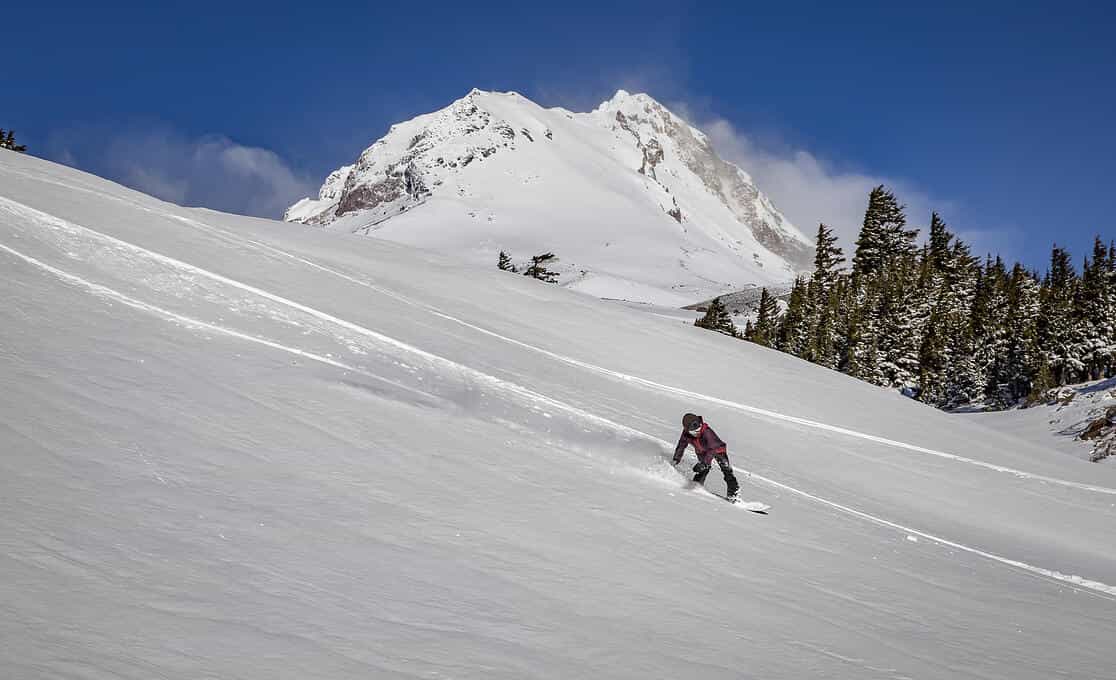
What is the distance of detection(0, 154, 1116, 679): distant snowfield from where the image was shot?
157 inches

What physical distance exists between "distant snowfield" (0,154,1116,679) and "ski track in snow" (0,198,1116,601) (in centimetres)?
9

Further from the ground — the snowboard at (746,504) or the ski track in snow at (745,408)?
the ski track in snow at (745,408)

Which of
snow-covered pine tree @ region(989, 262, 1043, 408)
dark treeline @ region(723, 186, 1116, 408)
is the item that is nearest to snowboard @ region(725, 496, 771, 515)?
dark treeline @ region(723, 186, 1116, 408)

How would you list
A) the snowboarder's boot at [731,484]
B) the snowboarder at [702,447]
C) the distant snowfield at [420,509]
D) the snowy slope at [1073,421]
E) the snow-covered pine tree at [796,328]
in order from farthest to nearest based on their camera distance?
the snow-covered pine tree at [796,328], the snowy slope at [1073,421], the snowboarder at [702,447], the snowboarder's boot at [731,484], the distant snowfield at [420,509]

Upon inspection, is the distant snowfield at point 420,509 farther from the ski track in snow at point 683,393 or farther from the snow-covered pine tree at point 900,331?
the snow-covered pine tree at point 900,331

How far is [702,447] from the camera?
1050cm

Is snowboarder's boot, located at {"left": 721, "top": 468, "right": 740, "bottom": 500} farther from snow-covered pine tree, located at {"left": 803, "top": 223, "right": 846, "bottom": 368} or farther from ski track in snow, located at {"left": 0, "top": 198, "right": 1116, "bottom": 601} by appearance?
snow-covered pine tree, located at {"left": 803, "top": 223, "right": 846, "bottom": 368}

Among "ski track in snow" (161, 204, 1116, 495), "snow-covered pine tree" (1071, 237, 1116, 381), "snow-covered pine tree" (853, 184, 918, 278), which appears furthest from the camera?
"snow-covered pine tree" (853, 184, 918, 278)

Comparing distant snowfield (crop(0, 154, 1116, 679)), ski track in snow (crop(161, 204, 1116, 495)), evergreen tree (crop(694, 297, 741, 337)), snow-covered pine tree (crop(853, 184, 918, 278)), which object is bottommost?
distant snowfield (crop(0, 154, 1116, 679))

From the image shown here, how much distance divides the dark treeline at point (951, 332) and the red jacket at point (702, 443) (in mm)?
46400

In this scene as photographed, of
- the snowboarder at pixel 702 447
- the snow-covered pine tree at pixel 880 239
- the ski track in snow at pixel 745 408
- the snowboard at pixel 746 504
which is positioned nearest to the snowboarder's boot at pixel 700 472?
the snowboarder at pixel 702 447

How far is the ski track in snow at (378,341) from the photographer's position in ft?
35.5

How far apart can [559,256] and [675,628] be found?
536ft

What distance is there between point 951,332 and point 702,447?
186 ft
